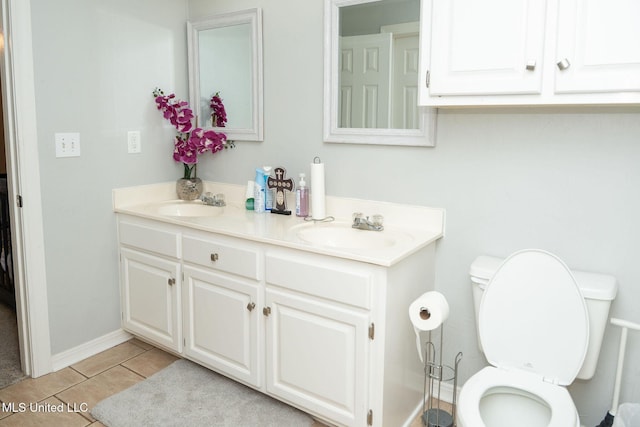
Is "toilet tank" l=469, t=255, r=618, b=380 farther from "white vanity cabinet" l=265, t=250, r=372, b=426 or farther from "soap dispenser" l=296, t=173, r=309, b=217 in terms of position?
"soap dispenser" l=296, t=173, r=309, b=217

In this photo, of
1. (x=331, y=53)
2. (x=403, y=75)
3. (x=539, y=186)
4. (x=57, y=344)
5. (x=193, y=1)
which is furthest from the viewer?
(x=193, y=1)

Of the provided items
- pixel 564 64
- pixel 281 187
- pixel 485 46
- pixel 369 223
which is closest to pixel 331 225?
pixel 369 223

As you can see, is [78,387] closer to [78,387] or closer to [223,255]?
[78,387]

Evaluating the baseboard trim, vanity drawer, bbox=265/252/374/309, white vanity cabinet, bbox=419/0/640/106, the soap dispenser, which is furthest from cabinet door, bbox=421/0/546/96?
the baseboard trim

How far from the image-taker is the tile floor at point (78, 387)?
2082mm

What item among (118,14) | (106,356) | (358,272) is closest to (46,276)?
(106,356)

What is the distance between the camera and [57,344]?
245 cm

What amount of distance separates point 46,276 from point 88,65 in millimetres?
1019

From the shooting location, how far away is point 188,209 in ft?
9.15

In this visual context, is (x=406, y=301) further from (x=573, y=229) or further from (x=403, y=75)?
(x=403, y=75)

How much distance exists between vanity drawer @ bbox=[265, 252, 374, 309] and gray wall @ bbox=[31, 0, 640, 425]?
552 millimetres

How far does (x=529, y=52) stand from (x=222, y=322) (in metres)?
1.61

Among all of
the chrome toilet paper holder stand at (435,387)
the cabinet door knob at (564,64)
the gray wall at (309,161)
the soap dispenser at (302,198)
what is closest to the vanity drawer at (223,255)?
the soap dispenser at (302,198)

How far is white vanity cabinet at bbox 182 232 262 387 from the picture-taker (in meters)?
2.11
